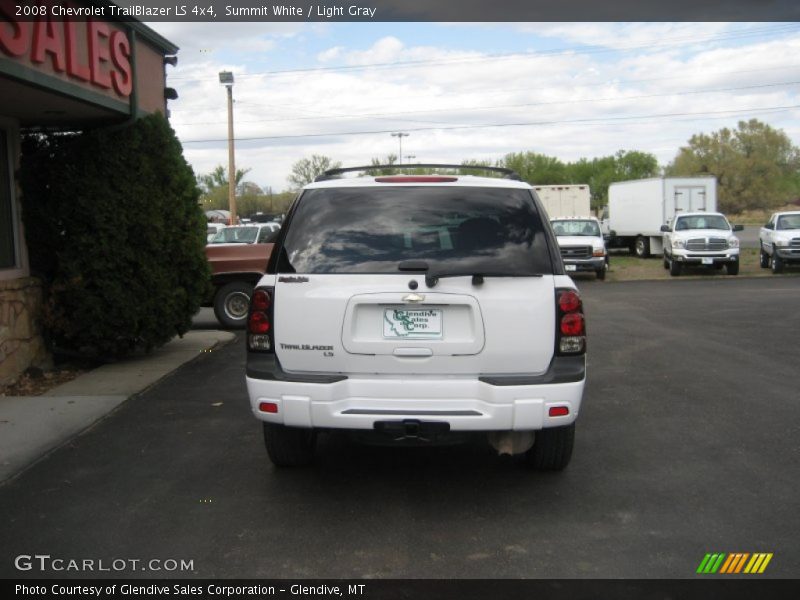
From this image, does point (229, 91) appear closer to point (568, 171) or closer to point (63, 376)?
point (63, 376)

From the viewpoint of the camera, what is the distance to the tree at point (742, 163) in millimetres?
74375

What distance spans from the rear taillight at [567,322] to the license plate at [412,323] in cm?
69

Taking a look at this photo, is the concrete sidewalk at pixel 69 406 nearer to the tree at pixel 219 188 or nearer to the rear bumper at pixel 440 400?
the rear bumper at pixel 440 400

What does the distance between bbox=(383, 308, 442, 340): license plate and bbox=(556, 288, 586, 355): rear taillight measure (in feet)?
2.27

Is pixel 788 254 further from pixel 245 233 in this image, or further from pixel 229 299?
pixel 229 299

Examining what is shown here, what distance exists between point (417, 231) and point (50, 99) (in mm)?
5082

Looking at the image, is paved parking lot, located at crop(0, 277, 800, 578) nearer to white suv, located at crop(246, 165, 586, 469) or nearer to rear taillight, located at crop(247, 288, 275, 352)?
white suv, located at crop(246, 165, 586, 469)

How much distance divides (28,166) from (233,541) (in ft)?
21.6

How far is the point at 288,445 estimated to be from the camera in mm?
5414

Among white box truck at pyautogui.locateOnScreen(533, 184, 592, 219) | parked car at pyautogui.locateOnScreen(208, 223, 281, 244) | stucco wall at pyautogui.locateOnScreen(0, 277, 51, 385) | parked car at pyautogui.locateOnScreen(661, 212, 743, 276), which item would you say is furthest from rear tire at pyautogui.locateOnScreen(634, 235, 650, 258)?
stucco wall at pyautogui.locateOnScreen(0, 277, 51, 385)

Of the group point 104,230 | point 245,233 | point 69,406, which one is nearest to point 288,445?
point 69,406

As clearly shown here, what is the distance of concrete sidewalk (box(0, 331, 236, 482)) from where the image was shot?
6210 millimetres

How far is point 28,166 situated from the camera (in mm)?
9258

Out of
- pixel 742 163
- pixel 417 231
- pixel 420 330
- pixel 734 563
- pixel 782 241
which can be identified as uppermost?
pixel 742 163
